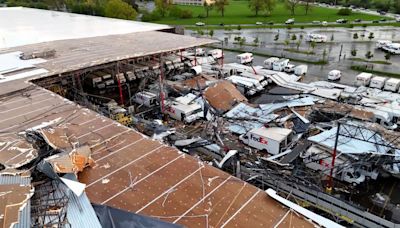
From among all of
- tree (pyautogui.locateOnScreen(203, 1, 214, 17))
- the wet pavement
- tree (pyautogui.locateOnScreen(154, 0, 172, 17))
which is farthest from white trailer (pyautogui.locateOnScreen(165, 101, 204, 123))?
tree (pyautogui.locateOnScreen(203, 1, 214, 17))

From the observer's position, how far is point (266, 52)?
168 ft

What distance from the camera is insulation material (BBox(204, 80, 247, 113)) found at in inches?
1103

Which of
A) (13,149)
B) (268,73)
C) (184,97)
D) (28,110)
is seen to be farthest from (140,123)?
(268,73)

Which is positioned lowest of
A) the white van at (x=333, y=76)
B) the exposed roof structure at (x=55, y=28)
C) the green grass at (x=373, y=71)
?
the green grass at (x=373, y=71)

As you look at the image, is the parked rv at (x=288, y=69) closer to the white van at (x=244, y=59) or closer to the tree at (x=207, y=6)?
the white van at (x=244, y=59)

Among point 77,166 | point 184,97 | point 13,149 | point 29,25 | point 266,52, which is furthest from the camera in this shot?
point 266,52

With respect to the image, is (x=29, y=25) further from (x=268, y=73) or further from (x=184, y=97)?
(x=268, y=73)

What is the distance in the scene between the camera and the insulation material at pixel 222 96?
28013mm

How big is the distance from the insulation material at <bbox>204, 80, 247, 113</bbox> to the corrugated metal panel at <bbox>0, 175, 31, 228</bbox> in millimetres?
18648

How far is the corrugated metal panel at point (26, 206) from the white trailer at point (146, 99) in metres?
19.1

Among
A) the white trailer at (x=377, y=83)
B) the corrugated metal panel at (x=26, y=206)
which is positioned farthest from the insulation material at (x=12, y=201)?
the white trailer at (x=377, y=83)

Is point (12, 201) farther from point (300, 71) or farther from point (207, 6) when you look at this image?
point (207, 6)

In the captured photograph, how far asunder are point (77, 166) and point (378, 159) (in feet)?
55.8

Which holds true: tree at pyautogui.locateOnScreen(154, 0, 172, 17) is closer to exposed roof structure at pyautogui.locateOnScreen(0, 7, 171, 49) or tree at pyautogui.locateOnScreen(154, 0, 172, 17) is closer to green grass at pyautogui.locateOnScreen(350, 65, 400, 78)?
exposed roof structure at pyautogui.locateOnScreen(0, 7, 171, 49)
